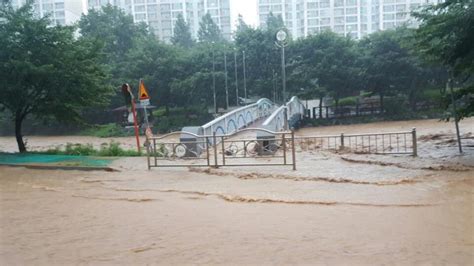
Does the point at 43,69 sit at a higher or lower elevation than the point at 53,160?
higher

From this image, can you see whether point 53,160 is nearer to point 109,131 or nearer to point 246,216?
point 246,216

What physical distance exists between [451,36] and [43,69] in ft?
42.4

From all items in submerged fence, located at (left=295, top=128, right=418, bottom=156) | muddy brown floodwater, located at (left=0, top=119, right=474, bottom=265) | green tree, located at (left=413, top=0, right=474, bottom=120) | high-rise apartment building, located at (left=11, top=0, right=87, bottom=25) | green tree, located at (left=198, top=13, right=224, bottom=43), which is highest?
green tree, located at (left=198, top=13, right=224, bottom=43)

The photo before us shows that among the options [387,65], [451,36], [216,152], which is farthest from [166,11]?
[451,36]

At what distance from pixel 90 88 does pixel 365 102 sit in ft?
87.7

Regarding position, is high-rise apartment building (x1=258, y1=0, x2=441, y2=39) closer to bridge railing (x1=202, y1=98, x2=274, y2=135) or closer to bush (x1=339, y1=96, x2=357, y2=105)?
bush (x1=339, y1=96, x2=357, y2=105)

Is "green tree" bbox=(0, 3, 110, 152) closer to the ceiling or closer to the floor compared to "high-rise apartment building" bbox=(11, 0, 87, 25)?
closer to the floor

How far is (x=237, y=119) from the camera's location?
20328 millimetres

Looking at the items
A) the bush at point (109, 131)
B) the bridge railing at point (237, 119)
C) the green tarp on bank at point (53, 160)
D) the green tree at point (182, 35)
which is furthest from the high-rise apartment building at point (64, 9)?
the green tree at point (182, 35)

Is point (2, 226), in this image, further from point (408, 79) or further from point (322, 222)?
point (408, 79)

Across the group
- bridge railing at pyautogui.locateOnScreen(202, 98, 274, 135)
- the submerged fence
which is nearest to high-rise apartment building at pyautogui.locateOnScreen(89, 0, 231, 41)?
bridge railing at pyautogui.locateOnScreen(202, 98, 274, 135)

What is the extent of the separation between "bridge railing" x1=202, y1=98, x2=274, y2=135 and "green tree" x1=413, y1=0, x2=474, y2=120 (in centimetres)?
710

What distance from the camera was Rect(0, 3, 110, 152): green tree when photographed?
15.1m

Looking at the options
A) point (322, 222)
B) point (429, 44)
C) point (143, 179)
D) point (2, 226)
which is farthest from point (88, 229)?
point (429, 44)
